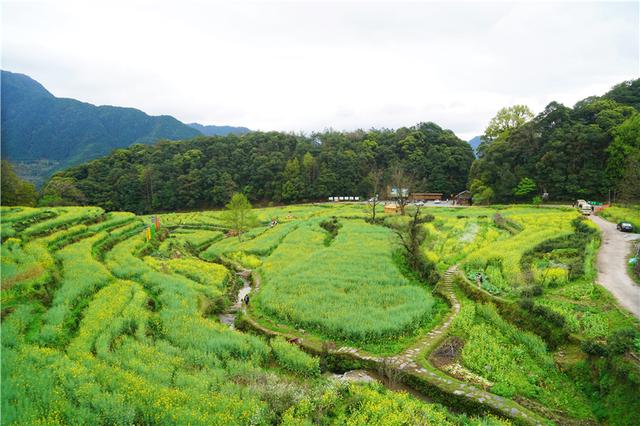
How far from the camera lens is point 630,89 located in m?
56.4

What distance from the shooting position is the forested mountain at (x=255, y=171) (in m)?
71.2

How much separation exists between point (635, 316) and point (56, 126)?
159390mm

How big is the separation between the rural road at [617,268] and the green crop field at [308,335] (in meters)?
0.68

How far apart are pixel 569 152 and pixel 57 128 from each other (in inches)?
5960

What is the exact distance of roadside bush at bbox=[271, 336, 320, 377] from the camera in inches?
527

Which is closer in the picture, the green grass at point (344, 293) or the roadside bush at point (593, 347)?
the roadside bush at point (593, 347)

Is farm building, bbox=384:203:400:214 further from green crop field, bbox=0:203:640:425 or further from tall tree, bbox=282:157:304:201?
tall tree, bbox=282:157:304:201

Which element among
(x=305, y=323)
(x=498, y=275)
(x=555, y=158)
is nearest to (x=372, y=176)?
(x=555, y=158)

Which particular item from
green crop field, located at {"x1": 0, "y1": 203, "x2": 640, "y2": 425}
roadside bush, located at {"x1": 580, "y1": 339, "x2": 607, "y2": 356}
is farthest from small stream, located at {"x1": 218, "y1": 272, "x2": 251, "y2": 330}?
roadside bush, located at {"x1": 580, "y1": 339, "x2": 607, "y2": 356}

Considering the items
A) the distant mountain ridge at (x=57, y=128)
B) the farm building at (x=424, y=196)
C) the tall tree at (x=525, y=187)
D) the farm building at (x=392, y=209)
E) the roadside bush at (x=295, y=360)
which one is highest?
the distant mountain ridge at (x=57, y=128)

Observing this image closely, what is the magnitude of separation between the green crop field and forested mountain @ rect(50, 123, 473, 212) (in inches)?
1708

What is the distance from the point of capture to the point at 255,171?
75.8m

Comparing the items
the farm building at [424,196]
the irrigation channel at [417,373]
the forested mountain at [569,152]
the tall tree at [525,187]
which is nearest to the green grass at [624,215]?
the forested mountain at [569,152]

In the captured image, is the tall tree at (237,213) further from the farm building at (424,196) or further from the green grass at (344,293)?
the farm building at (424,196)
